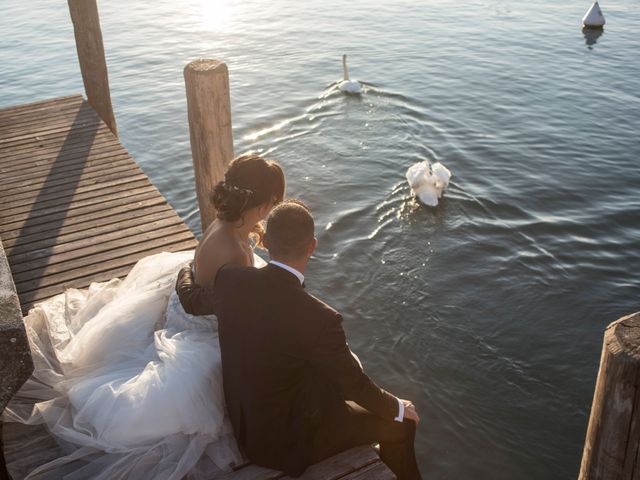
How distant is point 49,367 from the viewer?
4.85 metres

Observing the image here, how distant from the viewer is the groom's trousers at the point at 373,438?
4027 millimetres

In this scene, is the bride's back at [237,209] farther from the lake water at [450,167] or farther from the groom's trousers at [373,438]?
the lake water at [450,167]

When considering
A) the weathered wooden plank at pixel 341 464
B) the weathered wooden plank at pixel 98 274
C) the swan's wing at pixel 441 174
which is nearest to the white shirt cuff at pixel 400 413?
the weathered wooden plank at pixel 341 464

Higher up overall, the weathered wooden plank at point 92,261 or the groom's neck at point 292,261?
the groom's neck at point 292,261

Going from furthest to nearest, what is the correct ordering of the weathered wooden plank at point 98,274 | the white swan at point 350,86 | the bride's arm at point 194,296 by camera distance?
the white swan at point 350,86 → the weathered wooden plank at point 98,274 → the bride's arm at point 194,296

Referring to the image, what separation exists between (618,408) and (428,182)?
8394 mm

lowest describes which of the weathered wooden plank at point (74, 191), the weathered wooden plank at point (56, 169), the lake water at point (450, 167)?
the lake water at point (450, 167)

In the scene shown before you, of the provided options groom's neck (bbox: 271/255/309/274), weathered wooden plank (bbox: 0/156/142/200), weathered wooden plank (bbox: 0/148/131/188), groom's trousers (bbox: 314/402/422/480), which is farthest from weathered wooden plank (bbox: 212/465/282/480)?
weathered wooden plank (bbox: 0/148/131/188)

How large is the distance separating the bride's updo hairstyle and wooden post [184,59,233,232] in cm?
156

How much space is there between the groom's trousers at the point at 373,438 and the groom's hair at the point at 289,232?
109cm

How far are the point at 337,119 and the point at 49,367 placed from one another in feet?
39.2

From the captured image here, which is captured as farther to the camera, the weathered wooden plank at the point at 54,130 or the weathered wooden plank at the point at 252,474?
the weathered wooden plank at the point at 54,130

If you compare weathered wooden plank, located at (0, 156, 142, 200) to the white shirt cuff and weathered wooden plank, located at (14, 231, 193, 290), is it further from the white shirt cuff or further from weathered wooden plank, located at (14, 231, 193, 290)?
the white shirt cuff

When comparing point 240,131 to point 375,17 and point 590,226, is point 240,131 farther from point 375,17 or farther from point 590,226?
point 375,17
